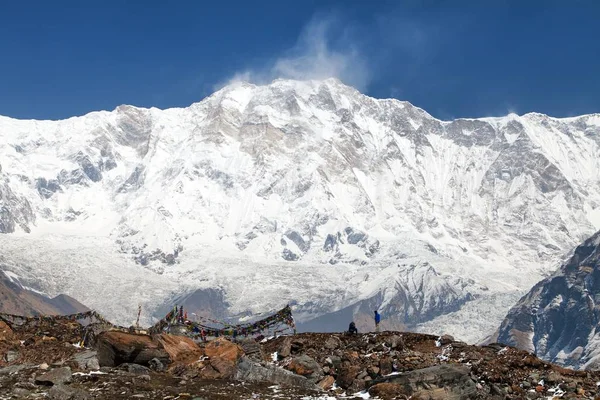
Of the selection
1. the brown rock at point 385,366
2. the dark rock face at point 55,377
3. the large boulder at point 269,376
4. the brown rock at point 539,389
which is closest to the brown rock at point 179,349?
the large boulder at point 269,376

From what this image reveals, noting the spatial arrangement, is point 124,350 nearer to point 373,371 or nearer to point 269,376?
point 269,376

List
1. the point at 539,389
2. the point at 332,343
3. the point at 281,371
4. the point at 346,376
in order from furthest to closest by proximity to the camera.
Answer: the point at 332,343 < the point at 281,371 < the point at 346,376 < the point at 539,389

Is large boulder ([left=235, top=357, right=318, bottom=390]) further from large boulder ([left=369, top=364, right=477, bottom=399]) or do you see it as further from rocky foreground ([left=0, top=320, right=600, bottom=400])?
large boulder ([left=369, top=364, right=477, bottom=399])

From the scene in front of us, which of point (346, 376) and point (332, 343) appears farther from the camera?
point (332, 343)

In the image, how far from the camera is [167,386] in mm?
29844

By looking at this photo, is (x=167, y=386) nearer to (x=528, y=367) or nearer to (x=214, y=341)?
(x=214, y=341)

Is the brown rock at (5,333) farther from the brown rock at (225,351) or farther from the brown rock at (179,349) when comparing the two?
the brown rock at (225,351)

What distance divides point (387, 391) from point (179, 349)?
1222 centimetres

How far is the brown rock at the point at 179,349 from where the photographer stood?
34625 millimetres

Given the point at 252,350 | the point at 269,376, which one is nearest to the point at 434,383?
the point at 269,376

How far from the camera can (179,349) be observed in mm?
35906

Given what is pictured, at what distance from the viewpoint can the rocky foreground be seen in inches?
1135

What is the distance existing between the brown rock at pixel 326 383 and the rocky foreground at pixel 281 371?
0.05m

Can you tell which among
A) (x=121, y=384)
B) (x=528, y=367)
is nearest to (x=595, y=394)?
(x=528, y=367)
